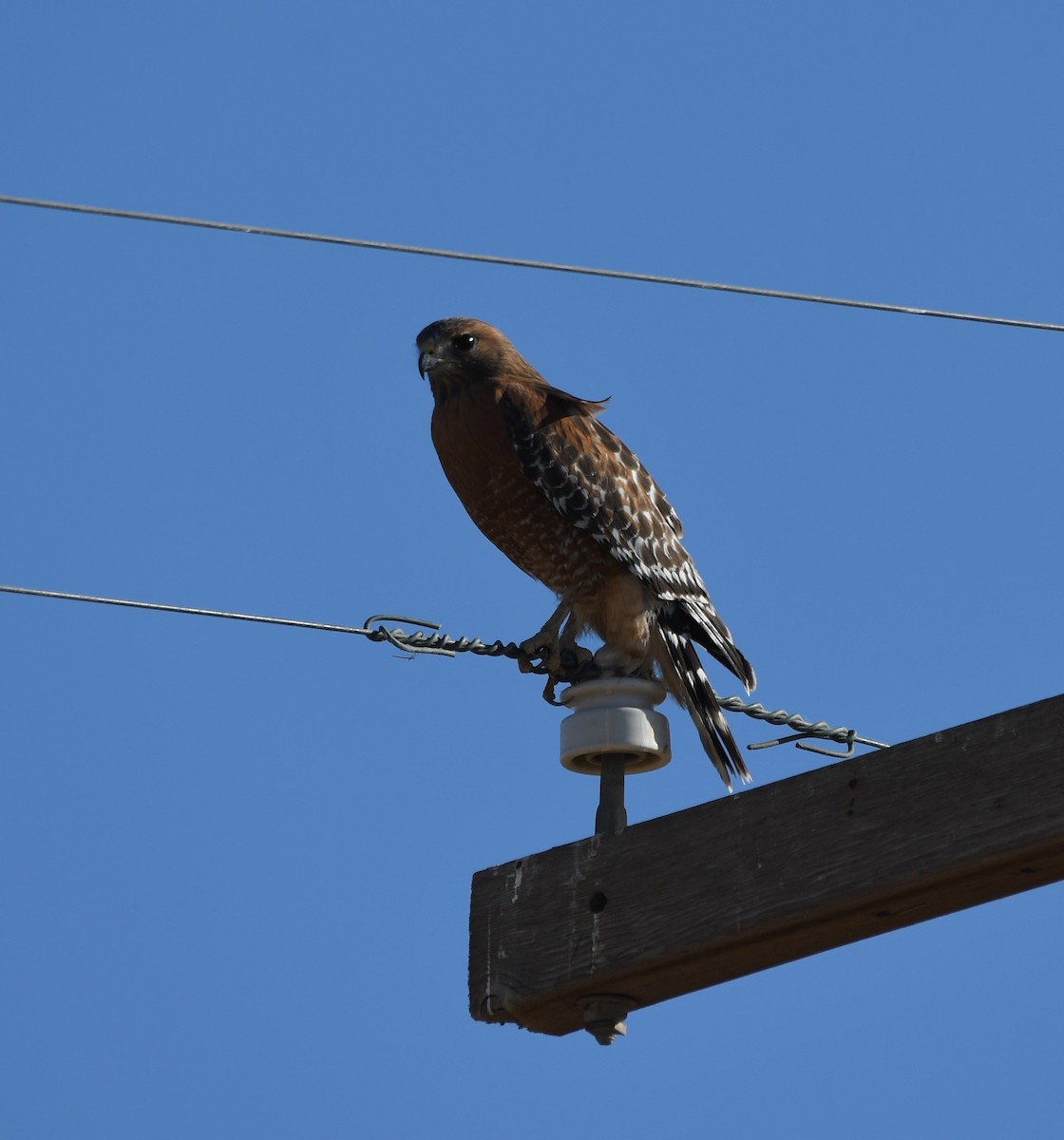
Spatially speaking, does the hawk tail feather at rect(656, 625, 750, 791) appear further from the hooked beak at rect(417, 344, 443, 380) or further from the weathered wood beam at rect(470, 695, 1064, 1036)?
the weathered wood beam at rect(470, 695, 1064, 1036)

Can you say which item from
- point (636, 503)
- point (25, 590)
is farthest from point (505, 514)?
point (25, 590)

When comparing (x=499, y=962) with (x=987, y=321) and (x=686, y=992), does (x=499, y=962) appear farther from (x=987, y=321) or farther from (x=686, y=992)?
(x=987, y=321)

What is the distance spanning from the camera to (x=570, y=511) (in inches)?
223

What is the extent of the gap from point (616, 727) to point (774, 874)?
635 mm

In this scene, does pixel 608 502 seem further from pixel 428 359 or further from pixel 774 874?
pixel 774 874

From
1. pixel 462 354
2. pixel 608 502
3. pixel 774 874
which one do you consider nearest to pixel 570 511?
pixel 608 502

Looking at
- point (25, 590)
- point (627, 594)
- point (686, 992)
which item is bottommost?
point (686, 992)

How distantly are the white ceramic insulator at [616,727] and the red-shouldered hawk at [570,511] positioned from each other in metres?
1.66

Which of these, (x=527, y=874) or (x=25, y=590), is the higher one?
(x=25, y=590)

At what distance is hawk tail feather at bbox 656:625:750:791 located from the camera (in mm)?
5098

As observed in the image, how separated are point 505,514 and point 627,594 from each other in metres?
0.47

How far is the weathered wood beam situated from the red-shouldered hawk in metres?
2.11

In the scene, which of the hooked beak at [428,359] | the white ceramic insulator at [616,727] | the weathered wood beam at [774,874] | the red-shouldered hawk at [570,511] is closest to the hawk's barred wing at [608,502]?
the red-shouldered hawk at [570,511]

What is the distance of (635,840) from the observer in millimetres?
3281
